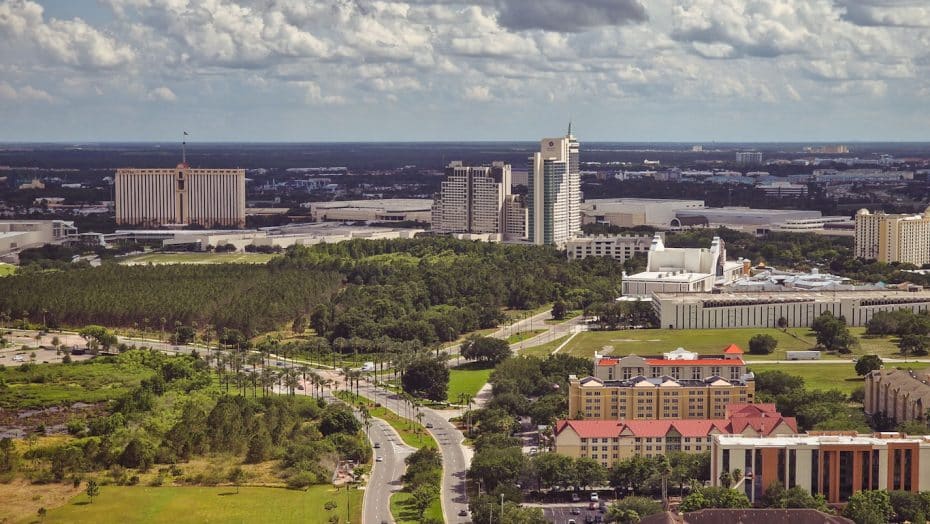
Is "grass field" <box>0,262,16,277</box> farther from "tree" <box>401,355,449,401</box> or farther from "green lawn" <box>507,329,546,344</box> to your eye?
"tree" <box>401,355,449,401</box>

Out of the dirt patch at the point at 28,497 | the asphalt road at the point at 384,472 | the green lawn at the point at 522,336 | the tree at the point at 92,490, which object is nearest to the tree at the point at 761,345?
the green lawn at the point at 522,336

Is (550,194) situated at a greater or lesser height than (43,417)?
greater

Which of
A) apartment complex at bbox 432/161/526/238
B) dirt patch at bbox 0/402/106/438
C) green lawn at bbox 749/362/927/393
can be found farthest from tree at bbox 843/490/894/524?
apartment complex at bbox 432/161/526/238

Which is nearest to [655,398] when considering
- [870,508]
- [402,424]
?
[402,424]

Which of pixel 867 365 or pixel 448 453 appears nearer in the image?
pixel 448 453

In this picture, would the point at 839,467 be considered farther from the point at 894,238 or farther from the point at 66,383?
the point at 894,238

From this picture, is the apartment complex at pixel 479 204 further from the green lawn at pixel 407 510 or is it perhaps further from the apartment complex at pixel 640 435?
the green lawn at pixel 407 510
